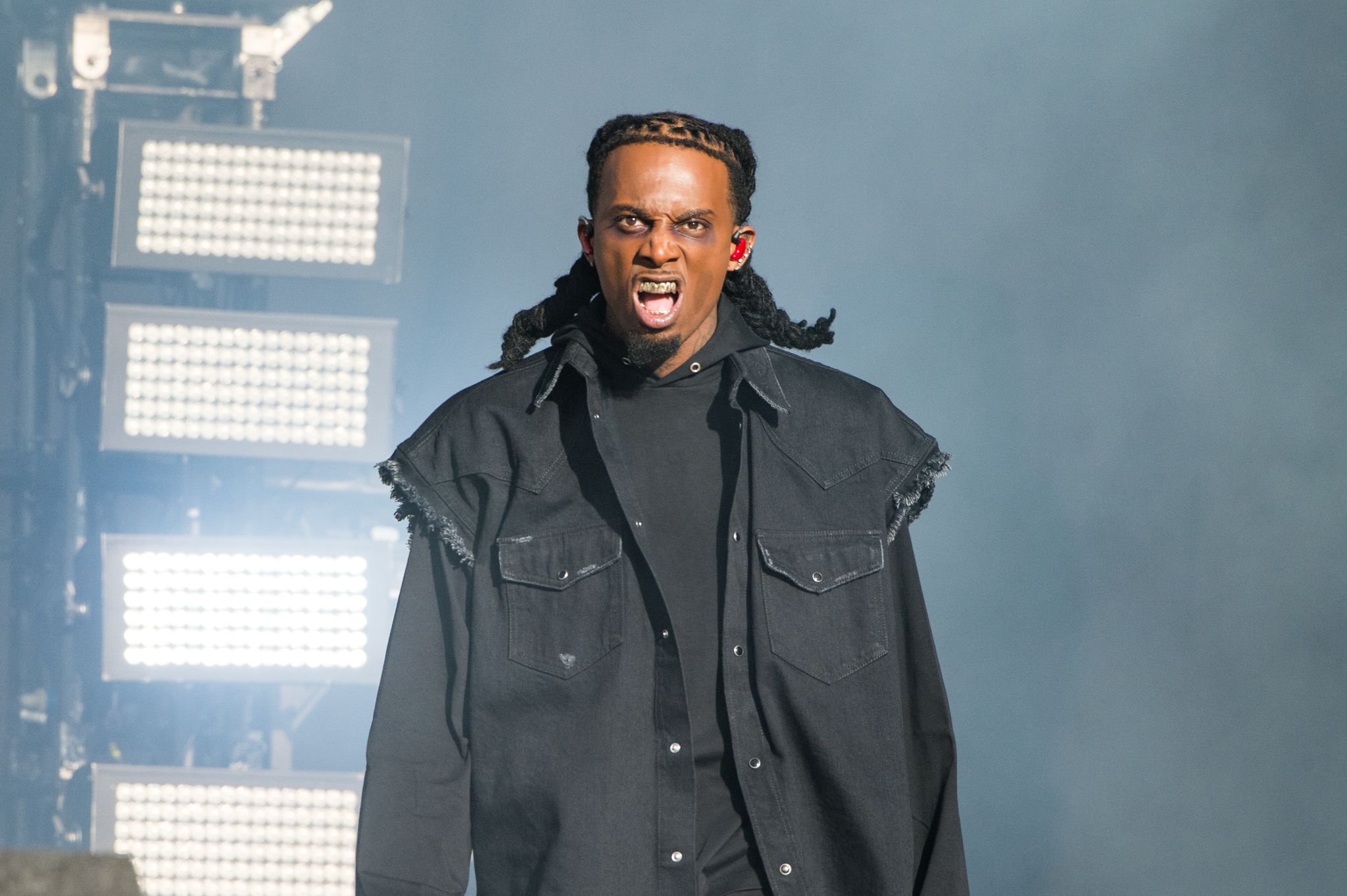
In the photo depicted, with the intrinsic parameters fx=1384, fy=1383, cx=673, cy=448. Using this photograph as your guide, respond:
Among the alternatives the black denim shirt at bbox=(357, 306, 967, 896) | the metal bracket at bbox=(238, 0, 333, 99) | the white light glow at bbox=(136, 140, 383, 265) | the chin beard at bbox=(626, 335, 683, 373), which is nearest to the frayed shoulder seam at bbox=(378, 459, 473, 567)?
the black denim shirt at bbox=(357, 306, 967, 896)

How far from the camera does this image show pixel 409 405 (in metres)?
4.68

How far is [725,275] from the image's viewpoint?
1.56 m

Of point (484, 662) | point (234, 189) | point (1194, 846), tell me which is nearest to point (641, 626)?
point (484, 662)

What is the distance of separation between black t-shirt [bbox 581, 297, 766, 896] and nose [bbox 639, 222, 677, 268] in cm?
11

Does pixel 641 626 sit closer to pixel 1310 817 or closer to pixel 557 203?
pixel 1310 817

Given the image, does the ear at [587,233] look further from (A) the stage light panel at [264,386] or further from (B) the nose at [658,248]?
(A) the stage light panel at [264,386]

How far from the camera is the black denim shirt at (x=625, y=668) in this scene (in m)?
1.32

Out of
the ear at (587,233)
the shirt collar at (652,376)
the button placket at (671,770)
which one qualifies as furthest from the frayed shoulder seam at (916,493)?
the ear at (587,233)

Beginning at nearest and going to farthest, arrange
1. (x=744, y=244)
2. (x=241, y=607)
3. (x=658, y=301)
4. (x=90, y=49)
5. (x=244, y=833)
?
1. (x=658, y=301)
2. (x=744, y=244)
3. (x=244, y=833)
4. (x=241, y=607)
5. (x=90, y=49)

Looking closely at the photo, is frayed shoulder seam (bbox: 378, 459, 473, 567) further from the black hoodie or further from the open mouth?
the open mouth

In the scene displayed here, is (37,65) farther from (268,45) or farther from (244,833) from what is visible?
(244,833)

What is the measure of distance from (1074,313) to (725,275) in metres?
2.85

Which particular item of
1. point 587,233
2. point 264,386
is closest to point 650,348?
point 587,233

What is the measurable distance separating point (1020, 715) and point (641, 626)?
Result: 315 cm
